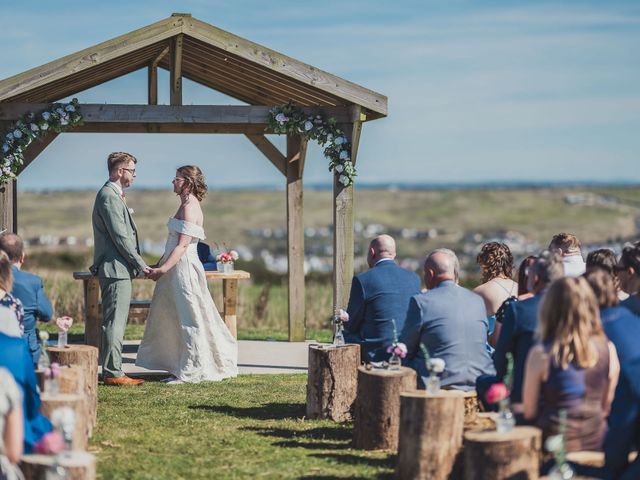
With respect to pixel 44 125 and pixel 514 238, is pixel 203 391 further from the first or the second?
pixel 514 238

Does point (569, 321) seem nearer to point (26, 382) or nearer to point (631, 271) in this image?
point (631, 271)

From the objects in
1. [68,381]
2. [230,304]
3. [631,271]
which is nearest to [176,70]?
[230,304]

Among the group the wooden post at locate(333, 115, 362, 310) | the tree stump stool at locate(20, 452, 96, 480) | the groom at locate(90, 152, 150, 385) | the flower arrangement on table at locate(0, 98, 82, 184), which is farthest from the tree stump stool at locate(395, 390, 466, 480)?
the flower arrangement on table at locate(0, 98, 82, 184)

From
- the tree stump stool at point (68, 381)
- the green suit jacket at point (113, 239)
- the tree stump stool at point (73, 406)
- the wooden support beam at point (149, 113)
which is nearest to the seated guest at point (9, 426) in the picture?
the tree stump stool at point (73, 406)

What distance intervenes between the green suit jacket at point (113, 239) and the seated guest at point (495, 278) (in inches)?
126

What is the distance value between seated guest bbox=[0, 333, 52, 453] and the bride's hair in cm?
441

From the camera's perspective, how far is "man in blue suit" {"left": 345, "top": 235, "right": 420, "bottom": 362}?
8.34 meters

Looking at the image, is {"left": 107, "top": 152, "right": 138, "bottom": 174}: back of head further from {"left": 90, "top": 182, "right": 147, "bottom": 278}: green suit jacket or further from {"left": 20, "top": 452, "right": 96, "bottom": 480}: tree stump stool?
{"left": 20, "top": 452, "right": 96, "bottom": 480}: tree stump stool

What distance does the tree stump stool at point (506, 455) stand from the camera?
5551 mm

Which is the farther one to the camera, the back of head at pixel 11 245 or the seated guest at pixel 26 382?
the back of head at pixel 11 245

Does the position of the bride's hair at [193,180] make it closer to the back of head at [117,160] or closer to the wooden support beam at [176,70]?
the back of head at [117,160]

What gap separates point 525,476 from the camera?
18.4 ft

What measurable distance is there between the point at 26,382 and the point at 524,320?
2913mm

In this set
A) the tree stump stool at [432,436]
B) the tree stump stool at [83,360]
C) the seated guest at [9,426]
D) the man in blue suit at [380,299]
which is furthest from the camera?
the man in blue suit at [380,299]
